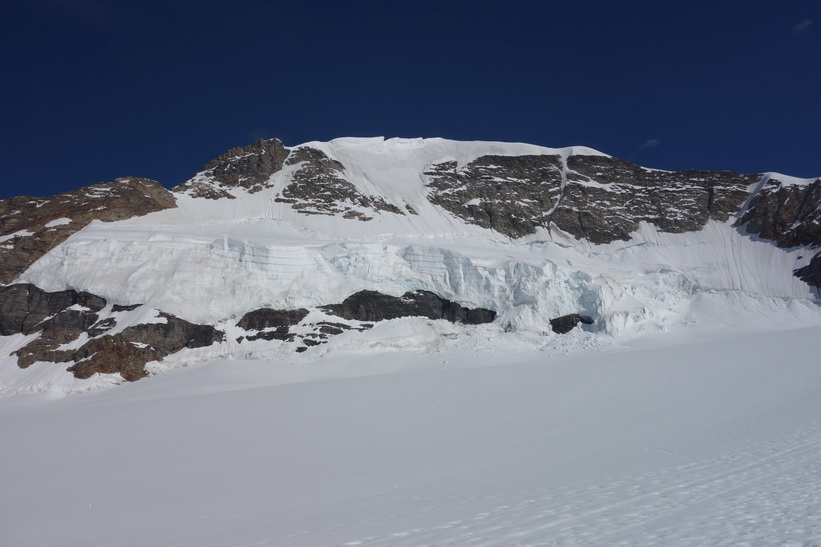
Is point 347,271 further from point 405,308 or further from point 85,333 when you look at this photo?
point 85,333

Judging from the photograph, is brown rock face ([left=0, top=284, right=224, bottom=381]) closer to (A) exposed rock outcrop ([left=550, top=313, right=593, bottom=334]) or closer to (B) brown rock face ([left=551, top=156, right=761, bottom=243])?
(A) exposed rock outcrop ([left=550, top=313, right=593, bottom=334])

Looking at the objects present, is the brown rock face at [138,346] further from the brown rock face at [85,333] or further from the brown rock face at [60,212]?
the brown rock face at [60,212]

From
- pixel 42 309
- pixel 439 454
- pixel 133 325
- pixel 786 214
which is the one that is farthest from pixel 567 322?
pixel 42 309

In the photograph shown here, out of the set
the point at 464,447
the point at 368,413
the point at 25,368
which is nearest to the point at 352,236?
the point at 25,368

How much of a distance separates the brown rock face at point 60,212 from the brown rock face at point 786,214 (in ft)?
179

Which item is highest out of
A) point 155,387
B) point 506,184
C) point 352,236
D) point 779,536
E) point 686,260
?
point 506,184

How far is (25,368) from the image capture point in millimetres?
25219

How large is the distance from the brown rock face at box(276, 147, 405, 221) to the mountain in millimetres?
254

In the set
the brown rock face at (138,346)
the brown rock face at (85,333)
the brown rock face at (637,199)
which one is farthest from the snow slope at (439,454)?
the brown rock face at (637,199)

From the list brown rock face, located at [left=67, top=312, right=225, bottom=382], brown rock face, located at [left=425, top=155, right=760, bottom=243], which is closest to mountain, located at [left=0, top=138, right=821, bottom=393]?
brown rock face, located at [left=67, top=312, right=225, bottom=382]

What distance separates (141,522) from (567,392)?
13.9 meters

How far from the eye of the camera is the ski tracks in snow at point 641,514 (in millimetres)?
4625

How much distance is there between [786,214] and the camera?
4350 centimetres

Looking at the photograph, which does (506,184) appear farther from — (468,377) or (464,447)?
Result: (464,447)
